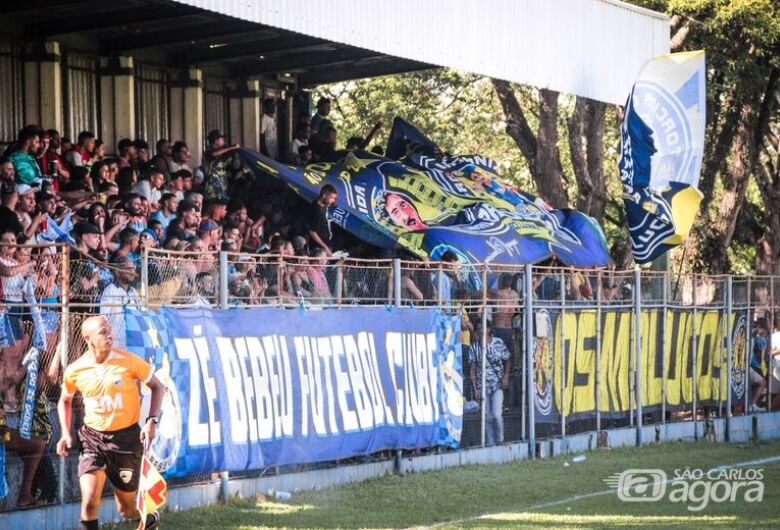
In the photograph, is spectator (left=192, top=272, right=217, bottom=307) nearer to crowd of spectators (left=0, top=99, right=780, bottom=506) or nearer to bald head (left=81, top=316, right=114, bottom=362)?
crowd of spectators (left=0, top=99, right=780, bottom=506)

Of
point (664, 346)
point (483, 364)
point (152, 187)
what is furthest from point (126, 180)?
point (664, 346)

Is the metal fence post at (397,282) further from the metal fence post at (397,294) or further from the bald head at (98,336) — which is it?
the bald head at (98,336)

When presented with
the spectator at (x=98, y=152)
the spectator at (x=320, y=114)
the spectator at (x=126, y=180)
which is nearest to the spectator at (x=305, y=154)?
the spectator at (x=320, y=114)

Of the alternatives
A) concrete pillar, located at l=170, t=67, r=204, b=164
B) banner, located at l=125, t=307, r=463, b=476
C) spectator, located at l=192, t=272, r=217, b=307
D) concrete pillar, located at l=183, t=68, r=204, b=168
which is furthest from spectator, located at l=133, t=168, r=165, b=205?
concrete pillar, located at l=183, t=68, r=204, b=168

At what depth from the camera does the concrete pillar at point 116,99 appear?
2181 centimetres

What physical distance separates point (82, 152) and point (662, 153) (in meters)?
9.75

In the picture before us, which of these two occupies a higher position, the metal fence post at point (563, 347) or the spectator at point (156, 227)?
the spectator at point (156, 227)

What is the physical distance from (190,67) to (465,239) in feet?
18.9

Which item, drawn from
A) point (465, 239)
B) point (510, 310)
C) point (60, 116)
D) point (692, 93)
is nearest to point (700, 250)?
point (692, 93)

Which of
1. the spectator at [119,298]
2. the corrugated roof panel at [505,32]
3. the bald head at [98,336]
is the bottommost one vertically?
the bald head at [98,336]

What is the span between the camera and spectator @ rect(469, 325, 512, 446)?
18203mm

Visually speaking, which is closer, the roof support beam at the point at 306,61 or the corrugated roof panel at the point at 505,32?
the corrugated roof panel at the point at 505,32

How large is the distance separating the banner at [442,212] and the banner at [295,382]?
379cm

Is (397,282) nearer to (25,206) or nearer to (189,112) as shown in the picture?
(25,206)
